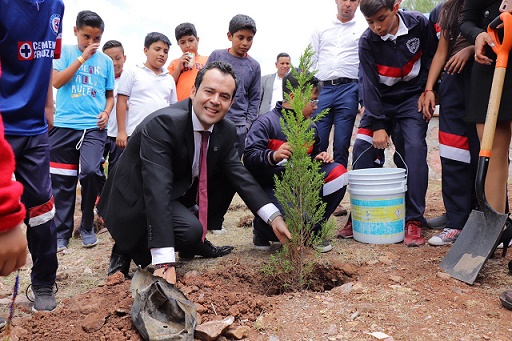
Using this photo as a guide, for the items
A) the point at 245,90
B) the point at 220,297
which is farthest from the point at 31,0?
the point at 245,90

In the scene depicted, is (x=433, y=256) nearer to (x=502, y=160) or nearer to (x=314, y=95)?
(x=502, y=160)

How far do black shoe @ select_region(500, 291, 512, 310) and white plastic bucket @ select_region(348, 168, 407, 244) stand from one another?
1.39 m

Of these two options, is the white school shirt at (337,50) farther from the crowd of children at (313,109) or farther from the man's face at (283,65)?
the man's face at (283,65)

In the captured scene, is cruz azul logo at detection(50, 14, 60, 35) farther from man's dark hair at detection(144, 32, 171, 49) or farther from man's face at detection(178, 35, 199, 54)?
man's face at detection(178, 35, 199, 54)

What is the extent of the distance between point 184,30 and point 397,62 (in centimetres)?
284

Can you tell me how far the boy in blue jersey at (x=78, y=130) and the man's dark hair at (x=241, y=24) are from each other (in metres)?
1.43

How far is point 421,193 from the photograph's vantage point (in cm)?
409

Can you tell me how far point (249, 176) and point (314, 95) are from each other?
0.95 m

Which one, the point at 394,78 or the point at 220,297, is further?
the point at 394,78

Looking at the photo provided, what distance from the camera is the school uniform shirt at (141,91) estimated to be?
5.20m

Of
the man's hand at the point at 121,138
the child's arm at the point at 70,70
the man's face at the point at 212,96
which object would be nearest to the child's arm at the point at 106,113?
the man's hand at the point at 121,138

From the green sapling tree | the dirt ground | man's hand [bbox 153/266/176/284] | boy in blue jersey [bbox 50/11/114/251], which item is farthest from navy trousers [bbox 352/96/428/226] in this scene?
boy in blue jersey [bbox 50/11/114/251]

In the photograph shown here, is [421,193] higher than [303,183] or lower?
lower

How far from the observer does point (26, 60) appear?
2.68 meters
